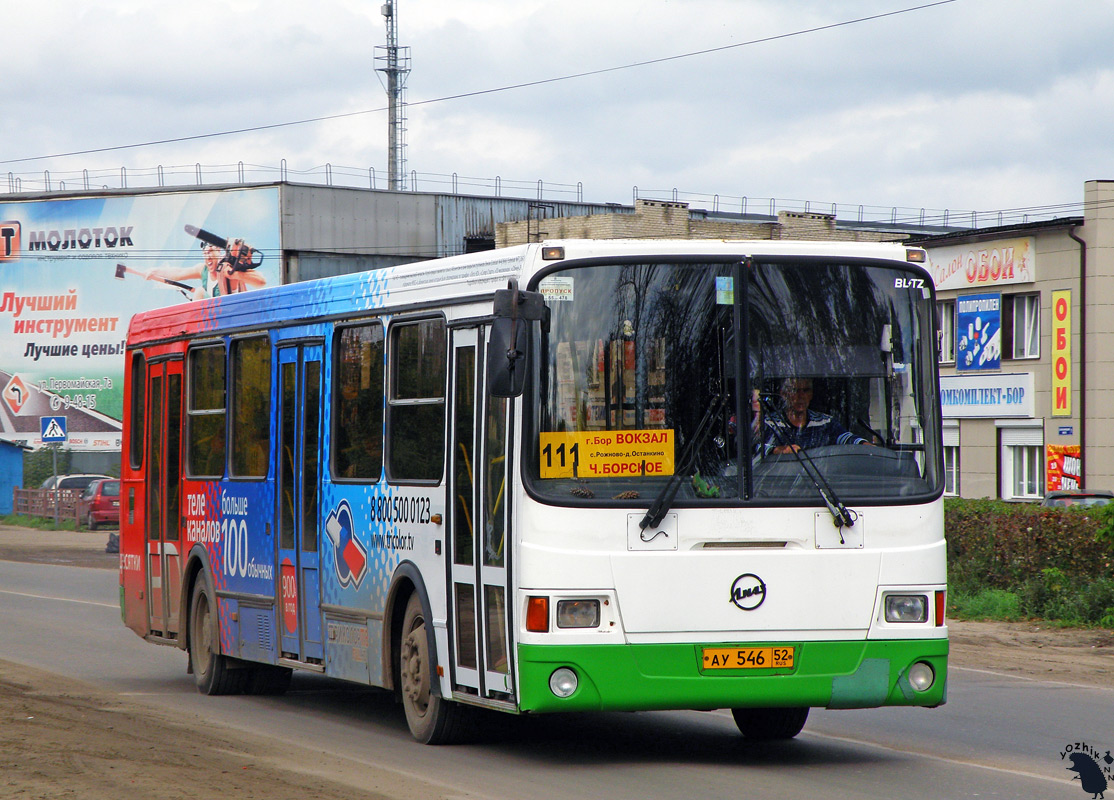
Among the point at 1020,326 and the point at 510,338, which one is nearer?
the point at 510,338

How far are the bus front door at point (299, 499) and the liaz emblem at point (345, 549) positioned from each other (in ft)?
1.06

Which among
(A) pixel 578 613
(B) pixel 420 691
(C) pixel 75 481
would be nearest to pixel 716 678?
(A) pixel 578 613

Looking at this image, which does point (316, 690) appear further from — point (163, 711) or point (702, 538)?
point (702, 538)

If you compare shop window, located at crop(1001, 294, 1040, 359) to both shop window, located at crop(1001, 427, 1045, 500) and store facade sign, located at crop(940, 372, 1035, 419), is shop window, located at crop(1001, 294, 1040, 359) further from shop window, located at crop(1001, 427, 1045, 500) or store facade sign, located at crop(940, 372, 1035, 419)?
shop window, located at crop(1001, 427, 1045, 500)

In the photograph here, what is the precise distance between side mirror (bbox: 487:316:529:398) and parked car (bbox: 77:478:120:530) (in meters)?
41.2

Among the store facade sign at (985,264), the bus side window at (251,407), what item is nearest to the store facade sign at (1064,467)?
the store facade sign at (985,264)

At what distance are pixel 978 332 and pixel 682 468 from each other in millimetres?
33902

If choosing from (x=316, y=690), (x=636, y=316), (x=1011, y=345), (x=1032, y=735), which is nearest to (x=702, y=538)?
(x=636, y=316)

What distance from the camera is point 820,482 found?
8.79 meters

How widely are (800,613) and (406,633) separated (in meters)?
2.61

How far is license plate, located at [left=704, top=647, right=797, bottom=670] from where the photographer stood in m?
Result: 8.61

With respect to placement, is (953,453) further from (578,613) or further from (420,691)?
(578,613)

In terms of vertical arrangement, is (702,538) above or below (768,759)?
above

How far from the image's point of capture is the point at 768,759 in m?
9.50
